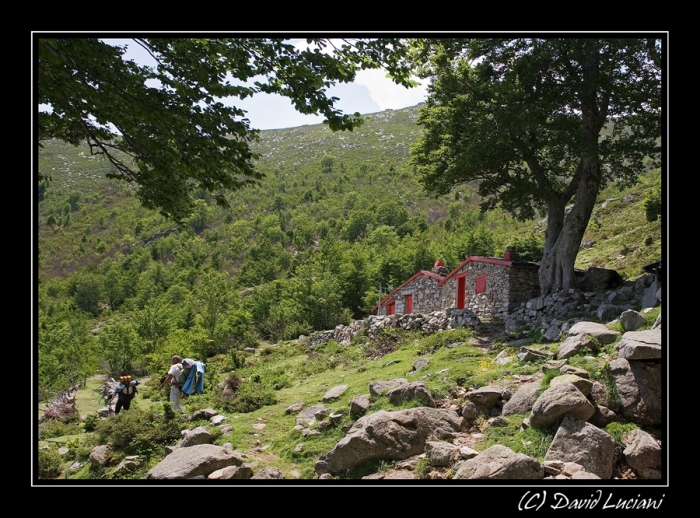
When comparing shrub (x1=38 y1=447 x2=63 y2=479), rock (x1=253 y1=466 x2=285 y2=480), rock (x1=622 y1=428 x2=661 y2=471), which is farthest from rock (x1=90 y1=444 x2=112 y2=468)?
rock (x1=622 y1=428 x2=661 y2=471)

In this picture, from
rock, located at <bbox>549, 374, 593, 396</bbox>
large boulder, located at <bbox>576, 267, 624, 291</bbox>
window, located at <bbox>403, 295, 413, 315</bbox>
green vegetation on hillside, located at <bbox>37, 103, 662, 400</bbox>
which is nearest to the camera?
rock, located at <bbox>549, 374, 593, 396</bbox>

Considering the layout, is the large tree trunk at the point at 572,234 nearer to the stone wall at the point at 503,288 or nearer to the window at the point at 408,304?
the stone wall at the point at 503,288

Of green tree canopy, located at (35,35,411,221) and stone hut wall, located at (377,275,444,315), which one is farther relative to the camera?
stone hut wall, located at (377,275,444,315)

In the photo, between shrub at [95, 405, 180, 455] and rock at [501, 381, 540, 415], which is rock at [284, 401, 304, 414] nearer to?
shrub at [95, 405, 180, 455]

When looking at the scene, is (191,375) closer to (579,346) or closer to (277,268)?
(579,346)

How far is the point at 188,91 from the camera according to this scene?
8.31m

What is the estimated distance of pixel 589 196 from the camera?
19766 mm

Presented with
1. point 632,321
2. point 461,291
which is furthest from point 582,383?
point 461,291

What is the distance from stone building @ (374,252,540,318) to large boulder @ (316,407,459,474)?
544 inches

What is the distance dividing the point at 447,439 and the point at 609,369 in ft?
8.92

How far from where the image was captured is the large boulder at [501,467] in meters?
6.07

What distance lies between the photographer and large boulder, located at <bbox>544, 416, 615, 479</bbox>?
6559mm
